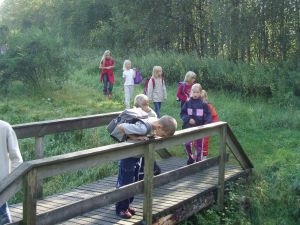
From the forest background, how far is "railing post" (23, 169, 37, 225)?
3255 mm

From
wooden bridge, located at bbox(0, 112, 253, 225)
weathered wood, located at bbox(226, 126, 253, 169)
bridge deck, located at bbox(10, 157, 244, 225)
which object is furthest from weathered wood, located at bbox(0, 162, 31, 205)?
weathered wood, located at bbox(226, 126, 253, 169)

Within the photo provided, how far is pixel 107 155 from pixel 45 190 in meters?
4.02

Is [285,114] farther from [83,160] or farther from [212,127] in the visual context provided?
[83,160]

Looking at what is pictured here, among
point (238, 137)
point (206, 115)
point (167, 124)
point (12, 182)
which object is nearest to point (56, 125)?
point (167, 124)

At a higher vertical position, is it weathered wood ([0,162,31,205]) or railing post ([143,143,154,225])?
weathered wood ([0,162,31,205])

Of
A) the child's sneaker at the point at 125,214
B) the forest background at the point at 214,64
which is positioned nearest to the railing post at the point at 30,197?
the child's sneaker at the point at 125,214

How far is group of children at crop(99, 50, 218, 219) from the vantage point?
17.8 ft

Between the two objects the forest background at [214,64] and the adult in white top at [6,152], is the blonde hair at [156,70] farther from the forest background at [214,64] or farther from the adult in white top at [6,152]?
the adult in white top at [6,152]

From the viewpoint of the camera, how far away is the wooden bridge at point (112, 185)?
4.18 meters

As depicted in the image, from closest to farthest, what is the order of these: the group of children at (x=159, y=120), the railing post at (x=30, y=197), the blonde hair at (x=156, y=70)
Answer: the railing post at (x=30, y=197) → the group of children at (x=159, y=120) → the blonde hair at (x=156, y=70)

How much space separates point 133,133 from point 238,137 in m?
6.43

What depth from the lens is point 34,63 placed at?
1622 centimetres

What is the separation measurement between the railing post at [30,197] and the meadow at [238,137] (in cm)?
279

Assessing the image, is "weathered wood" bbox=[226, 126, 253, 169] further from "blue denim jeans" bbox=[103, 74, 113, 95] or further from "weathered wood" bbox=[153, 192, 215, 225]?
"blue denim jeans" bbox=[103, 74, 113, 95]
